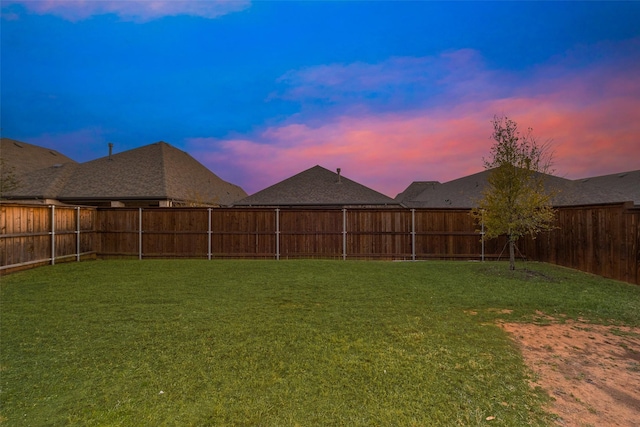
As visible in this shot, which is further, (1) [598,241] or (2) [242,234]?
(2) [242,234]

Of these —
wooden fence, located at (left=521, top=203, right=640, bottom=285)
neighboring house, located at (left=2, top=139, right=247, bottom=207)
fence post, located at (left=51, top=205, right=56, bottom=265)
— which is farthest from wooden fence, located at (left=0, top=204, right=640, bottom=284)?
neighboring house, located at (left=2, top=139, right=247, bottom=207)

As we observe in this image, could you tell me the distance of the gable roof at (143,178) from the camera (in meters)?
16.2

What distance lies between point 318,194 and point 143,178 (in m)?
10.1

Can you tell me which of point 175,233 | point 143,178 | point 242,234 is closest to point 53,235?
point 175,233

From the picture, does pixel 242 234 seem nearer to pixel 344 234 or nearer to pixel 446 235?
pixel 344 234

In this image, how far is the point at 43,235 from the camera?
9.20 meters

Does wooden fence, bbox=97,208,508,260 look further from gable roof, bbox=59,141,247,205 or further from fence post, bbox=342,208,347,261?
gable roof, bbox=59,141,247,205

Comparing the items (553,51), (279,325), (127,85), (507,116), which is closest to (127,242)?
(127,85)

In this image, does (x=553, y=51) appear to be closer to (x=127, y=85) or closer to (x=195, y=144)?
(x=127, y=85)

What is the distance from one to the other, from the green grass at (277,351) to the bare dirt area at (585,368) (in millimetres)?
192


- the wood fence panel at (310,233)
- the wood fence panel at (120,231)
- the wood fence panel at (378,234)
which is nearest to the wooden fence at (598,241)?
the wood fence panel at (378,234)

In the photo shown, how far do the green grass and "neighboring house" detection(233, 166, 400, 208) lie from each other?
11.1 m

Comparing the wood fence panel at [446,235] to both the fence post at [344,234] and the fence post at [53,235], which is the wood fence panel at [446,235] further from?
the fence post at [53,235]

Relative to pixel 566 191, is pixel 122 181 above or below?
above
